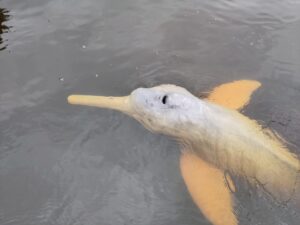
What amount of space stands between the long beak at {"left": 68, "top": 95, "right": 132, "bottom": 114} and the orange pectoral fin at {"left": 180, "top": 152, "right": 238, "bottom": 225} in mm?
825

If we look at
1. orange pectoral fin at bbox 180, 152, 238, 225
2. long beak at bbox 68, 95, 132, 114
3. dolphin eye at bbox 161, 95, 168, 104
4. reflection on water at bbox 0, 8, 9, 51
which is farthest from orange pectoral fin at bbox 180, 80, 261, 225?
reflection on water at bbox 0, 8, 9, 51

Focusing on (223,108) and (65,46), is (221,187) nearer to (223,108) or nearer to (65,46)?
(223,108)

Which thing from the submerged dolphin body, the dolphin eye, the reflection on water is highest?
the reflection on water

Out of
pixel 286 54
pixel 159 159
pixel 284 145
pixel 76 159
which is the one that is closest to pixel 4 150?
pixel 76 159

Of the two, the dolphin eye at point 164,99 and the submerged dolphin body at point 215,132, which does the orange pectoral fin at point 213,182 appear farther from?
the dolphin eye at point 164,99

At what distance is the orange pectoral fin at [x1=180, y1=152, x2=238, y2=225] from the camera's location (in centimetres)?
505

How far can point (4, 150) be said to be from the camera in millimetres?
5539

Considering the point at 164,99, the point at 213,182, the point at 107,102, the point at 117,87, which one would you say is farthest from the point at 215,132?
the point at 117,87

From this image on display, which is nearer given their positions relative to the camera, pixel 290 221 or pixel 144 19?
pixel 290 221

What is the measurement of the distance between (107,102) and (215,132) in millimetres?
1234

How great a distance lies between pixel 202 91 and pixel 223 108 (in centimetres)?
55

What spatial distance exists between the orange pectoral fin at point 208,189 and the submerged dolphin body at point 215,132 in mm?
41

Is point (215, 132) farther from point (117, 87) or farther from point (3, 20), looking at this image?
point (3, 20)

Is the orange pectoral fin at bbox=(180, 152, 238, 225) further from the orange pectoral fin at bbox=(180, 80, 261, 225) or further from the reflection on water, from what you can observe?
the reflection on water
